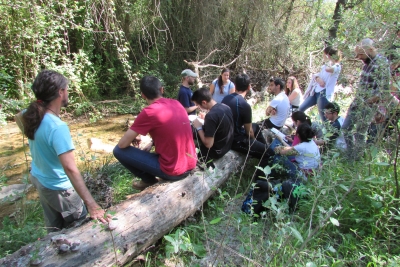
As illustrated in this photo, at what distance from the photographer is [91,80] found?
779 cm

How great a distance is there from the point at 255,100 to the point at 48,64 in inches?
215

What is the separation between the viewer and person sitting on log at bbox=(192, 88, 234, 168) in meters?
3.10

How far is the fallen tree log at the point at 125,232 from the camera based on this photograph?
180 centimetres

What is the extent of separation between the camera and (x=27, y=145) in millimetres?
5566

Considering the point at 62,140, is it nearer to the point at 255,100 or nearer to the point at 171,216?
the point at 171,216

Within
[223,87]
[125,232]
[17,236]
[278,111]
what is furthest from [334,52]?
[17,236]

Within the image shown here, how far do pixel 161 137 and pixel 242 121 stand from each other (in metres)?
1.39

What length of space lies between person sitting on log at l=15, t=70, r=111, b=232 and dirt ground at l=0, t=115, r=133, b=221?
160 cm

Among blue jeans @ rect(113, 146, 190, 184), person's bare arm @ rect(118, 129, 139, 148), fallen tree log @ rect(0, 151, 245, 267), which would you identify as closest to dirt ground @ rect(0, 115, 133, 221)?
blue jeans @ rect(113, 146, 190, 184)

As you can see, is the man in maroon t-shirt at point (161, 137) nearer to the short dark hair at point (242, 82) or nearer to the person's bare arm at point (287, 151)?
the person's bare arm at point (287, 151)

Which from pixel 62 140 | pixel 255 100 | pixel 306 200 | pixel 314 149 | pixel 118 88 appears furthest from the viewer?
pixel 118 88

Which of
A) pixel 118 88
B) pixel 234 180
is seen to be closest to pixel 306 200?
pixel 234 180

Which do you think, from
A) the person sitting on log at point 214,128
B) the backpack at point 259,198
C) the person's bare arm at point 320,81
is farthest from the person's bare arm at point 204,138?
the person's bare arm at point 320,81

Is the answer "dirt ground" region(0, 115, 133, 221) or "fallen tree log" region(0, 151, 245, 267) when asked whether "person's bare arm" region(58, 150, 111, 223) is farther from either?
"dirt ground" region(0, 115, 133, 221)
